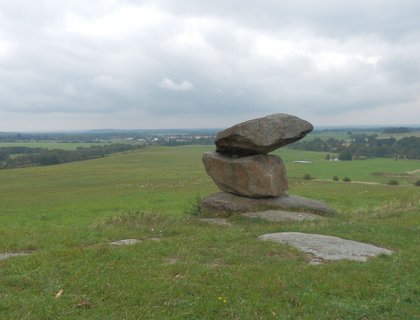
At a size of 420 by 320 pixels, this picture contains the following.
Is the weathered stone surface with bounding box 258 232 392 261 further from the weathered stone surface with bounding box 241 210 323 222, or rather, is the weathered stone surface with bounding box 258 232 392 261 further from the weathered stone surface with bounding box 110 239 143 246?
the weathered stone surface with bounding box 241 210 323 222

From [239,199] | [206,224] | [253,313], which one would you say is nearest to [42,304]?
[253,313]

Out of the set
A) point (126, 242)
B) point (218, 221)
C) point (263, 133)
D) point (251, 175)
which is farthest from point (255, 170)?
point (126, 242)

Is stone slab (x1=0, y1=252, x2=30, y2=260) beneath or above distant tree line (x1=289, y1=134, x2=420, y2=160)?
above

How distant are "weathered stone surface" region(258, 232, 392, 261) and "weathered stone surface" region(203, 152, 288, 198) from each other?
238 inches

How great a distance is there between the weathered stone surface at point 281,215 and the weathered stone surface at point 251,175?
1.24m

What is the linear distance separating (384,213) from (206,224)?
7.77 m

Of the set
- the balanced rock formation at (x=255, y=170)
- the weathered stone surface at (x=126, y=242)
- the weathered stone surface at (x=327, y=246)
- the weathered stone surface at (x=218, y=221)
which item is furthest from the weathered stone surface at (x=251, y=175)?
the weathered stone surface at (x=126, y=242)

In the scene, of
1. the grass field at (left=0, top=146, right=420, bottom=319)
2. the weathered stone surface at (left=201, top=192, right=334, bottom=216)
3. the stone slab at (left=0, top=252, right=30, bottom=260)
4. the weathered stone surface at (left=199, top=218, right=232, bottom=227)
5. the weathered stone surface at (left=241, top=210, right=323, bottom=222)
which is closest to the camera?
the grass field at (left=0, top=146, right=420, bottom=319)

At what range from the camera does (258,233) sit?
13242mm

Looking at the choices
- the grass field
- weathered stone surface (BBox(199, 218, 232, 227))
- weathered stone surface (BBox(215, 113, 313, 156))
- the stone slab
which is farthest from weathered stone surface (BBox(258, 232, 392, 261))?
weathered stone surface (BBox(215, 113, 313, 156))

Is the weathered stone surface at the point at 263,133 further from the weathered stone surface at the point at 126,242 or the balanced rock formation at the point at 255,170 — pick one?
the weathered stone surface at the point at 126,242

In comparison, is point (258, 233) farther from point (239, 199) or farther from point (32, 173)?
point (32, 173)

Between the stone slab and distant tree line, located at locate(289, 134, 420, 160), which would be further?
distant tree line, located at locate(289, 134, 420, 160)

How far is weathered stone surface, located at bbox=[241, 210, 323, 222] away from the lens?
1675 centimetres
